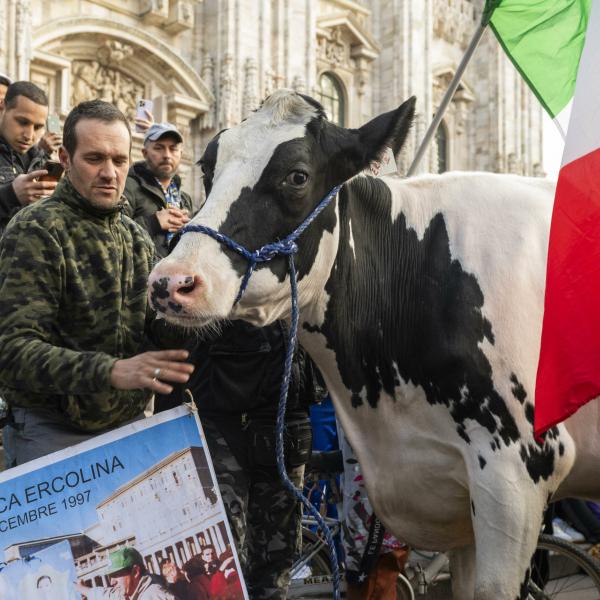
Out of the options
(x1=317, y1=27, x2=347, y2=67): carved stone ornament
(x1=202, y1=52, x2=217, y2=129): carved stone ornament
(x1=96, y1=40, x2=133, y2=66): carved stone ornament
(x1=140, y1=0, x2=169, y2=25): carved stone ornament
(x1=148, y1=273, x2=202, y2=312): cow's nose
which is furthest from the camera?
(x1=317, y1=27, x2=347, y2=67): carved stone ornament

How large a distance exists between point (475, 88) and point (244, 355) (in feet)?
72.8

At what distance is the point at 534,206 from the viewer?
2.73m

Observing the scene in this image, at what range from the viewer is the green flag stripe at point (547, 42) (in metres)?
3.65

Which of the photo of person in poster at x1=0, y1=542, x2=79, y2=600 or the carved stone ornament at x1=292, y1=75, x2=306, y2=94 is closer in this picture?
the photo of person in poster at x1=0, y1=542, x2=79, y2=600

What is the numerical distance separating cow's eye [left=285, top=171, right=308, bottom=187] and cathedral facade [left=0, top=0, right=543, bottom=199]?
34.2 feet

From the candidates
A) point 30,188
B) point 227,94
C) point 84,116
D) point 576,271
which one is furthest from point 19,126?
point 227,94

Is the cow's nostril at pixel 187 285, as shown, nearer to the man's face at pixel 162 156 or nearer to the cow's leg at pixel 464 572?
the cow's leg at pixel 464 572

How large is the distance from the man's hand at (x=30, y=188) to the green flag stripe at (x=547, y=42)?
2269 mm

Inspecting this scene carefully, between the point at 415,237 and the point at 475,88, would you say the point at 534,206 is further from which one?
the point at 475,88

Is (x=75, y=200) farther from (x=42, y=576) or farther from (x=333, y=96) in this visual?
(x=333, y=96)

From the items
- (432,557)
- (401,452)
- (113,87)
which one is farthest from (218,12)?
(401,452)

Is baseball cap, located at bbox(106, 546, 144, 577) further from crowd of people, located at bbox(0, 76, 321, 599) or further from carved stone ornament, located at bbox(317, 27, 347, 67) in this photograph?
carved stone ornament, located at bbox(317, 27, 347, 67)

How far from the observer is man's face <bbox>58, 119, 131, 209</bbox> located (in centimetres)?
254

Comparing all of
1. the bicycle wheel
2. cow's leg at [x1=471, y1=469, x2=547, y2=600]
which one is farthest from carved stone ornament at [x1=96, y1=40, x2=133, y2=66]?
cow's leg at [x1=471, y1=469, x2=547, y2=600]
